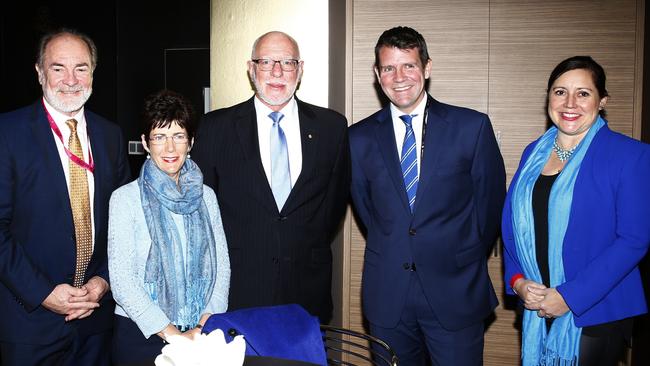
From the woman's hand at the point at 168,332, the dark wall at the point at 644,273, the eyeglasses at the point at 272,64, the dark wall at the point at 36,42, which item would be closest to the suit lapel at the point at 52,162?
the woman's hand at the point at 168,332

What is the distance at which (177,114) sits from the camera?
8.42ft

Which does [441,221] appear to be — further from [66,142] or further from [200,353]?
[66,142]

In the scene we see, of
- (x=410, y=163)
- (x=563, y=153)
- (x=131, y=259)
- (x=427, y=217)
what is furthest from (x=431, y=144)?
(x=131, y=259)

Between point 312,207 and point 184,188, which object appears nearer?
point 184,188

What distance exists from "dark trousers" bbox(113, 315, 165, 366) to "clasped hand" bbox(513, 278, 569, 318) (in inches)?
63.2

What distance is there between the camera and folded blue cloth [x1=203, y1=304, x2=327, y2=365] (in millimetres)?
1870

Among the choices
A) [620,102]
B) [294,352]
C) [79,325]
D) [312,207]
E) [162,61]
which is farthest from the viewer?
[162,61]

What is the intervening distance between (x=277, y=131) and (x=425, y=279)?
102 cm

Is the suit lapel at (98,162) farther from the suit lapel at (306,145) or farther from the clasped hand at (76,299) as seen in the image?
the suit lapel at (306,145)

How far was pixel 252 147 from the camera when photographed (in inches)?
113

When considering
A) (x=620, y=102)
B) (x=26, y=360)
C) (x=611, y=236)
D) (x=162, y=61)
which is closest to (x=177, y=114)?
(x=26, y=360)

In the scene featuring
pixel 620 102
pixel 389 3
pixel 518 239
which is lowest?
pixel 518 239

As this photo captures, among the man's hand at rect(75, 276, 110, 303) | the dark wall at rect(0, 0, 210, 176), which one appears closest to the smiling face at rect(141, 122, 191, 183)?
the man's hand at rect(75, 276, 110, 303)

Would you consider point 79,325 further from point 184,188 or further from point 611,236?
point 611,236
